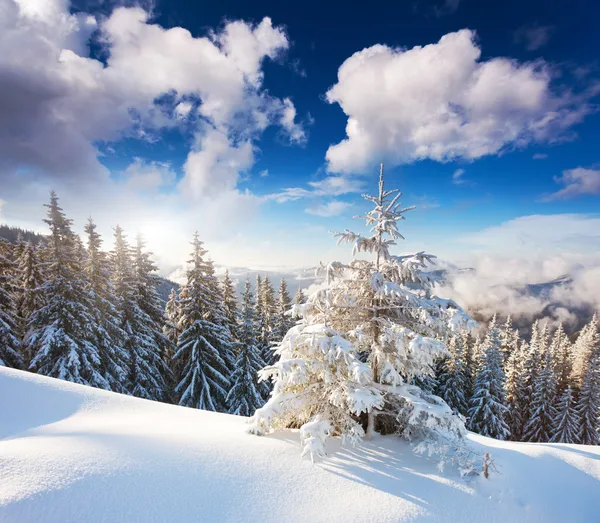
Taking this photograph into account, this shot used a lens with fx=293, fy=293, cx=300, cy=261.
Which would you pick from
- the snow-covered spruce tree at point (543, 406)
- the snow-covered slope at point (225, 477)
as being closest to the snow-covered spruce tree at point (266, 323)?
the snow-covered slope at point (225, 477)

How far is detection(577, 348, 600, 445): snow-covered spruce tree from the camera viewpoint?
31.6 m

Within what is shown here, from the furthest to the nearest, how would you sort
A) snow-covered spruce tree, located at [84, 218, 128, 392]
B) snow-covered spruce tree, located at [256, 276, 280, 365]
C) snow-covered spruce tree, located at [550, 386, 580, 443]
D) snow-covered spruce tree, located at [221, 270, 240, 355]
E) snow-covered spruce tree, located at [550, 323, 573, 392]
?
snow-covered spruce tree, located at [550, 323, 573, 392], snow-covered spruce tree, located at [550, 386, 580, 443], snow-covered spruce tree, located at [256, 276, 280, 365], snow-covered spruce tree, located at [221, 270, 240, 355], snow-covered spruce tree, located at [84, 218, 128, 392]

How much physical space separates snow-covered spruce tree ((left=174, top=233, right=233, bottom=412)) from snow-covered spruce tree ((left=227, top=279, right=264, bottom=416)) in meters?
1.97

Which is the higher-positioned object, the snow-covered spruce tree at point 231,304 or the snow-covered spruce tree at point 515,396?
the snow-covered spruce tree at point 231,304

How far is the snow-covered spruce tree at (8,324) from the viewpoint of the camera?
1670 centimetres

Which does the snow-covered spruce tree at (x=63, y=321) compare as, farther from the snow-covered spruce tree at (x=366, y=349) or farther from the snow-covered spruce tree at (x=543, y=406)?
the snow-covered spruce tree at (x=543, y=406)

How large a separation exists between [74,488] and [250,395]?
18.8 m

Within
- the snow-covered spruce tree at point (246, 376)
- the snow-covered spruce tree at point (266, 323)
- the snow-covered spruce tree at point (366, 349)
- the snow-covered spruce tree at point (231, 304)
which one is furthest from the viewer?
the snow-covered spruce tree at point (266, 323)

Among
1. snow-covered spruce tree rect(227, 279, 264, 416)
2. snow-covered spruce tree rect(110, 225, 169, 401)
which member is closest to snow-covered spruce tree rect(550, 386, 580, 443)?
snow-covered spruce tree rect(227, 279, 264, 416)

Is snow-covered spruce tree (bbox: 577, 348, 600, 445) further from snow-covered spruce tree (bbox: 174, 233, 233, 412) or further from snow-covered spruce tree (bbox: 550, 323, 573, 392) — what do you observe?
snow-covered spruce tree (bbox: 174, 233, 233, 412)

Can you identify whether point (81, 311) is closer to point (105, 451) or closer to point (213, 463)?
point (105, 451)

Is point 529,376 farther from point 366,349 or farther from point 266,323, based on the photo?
point 366,349

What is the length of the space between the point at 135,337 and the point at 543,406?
41.4 meters

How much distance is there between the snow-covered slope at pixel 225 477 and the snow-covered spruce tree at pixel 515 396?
30220mm
